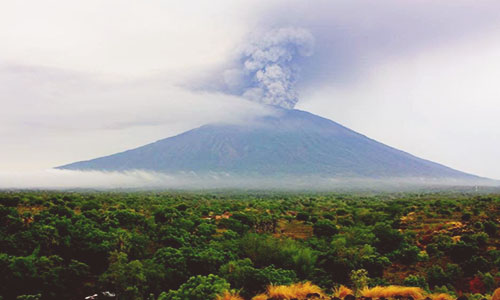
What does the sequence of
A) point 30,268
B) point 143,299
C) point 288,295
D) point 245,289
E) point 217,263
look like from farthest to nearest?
1. point 217,263
2. point 30,268
3. point 143,299
4. point 245,289
5. point 288,295

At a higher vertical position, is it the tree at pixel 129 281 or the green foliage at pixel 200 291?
the green foliage at pixel 200 291

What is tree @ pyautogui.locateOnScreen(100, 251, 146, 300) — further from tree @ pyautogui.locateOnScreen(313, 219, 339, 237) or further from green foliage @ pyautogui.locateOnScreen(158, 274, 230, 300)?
tree @ pyautogui.locateOnScreen(313, 219, 339, 237)

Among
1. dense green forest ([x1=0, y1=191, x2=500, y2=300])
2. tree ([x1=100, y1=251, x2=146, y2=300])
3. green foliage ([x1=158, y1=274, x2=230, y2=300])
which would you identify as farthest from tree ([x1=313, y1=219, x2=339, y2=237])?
green foliage ([x1=158, y1=274, x2=230, y2=300])

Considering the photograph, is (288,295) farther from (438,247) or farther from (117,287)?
(438,247)

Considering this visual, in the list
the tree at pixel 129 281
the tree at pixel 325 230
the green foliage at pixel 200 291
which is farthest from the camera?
the tree at pixel 325 230

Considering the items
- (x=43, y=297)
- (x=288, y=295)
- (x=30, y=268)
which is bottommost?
(x=43, y=297)

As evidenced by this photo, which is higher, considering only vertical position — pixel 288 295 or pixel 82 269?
pixel 288 295

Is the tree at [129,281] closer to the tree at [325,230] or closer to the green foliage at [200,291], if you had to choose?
Answer: the green foliage at [200,291]

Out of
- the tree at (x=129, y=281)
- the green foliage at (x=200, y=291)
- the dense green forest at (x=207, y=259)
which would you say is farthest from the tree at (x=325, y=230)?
the green foliage at (x=200, y=291)

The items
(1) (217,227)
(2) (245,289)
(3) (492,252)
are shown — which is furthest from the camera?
(1) (217,227)

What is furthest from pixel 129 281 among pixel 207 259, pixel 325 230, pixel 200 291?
pixel 325 230

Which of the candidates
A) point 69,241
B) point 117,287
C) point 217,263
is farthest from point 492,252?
point 69,241
